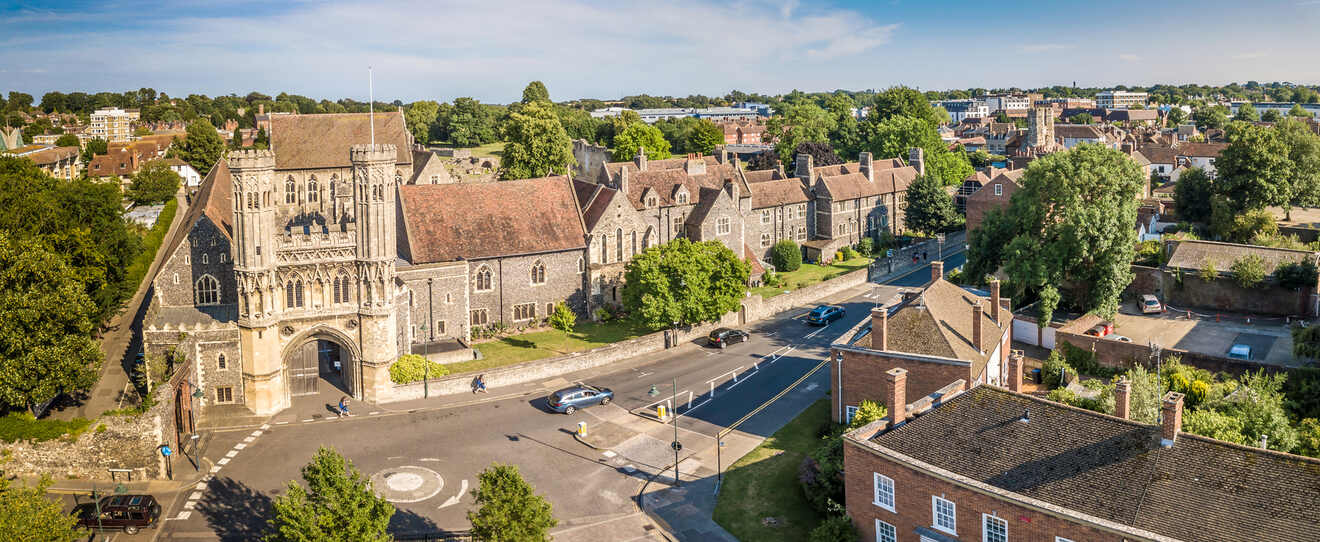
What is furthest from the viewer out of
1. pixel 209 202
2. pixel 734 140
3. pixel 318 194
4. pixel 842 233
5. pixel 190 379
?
pixel 734 140

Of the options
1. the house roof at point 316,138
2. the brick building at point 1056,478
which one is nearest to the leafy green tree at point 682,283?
the brick building at point 1056,478

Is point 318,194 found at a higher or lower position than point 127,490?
higher

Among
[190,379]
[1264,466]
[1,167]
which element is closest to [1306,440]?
[1264,466]

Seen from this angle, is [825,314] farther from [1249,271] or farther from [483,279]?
[1249,271]

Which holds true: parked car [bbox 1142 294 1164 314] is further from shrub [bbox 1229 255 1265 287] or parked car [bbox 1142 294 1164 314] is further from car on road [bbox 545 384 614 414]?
car on road [bbox 545 384 614 414]

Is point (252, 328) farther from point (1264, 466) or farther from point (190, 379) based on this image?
point (1264, 466)

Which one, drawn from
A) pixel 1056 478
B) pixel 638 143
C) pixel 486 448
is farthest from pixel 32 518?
pixel 638 143
